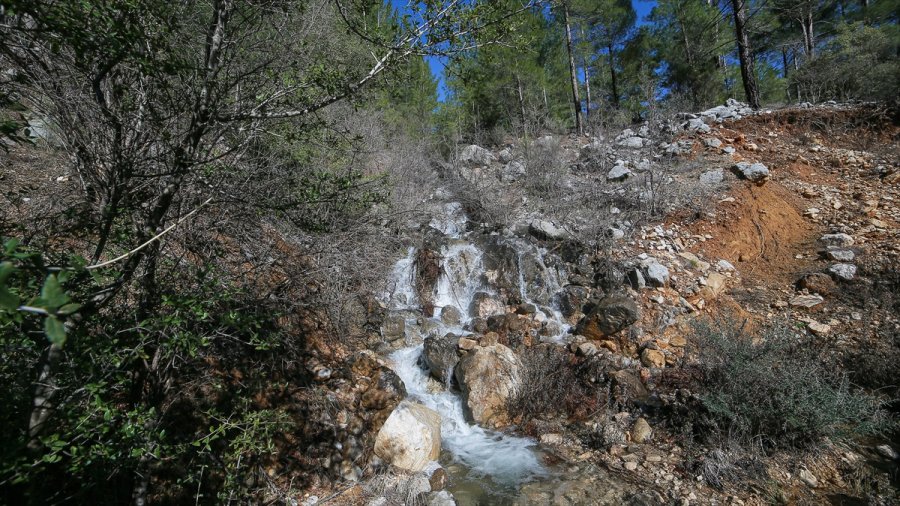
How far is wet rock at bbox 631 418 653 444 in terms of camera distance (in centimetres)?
447

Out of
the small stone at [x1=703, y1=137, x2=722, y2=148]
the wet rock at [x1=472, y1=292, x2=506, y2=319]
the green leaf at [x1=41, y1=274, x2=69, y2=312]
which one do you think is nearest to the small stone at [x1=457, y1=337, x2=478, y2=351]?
the wet rock at [x1=472, y1=292, x2=506, y2=319]

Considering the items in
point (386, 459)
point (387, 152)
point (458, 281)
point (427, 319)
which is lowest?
point (386, 459)

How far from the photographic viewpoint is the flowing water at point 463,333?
4219mm

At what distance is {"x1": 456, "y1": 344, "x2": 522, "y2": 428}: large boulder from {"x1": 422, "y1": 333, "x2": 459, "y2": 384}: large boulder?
25 cm

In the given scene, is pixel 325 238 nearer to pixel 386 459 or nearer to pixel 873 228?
pixel 386 459

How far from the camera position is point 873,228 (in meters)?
6.97

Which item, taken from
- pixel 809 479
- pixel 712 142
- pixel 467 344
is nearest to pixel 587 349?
pixel 467 344

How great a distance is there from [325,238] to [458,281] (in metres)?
3.54

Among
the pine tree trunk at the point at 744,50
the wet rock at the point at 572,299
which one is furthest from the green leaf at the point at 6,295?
the pine tree trunk at the point at 744,50

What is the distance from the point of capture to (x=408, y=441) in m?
4.32

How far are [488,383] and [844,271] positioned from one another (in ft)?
19.5

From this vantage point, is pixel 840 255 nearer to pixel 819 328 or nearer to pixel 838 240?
pixel 838 240

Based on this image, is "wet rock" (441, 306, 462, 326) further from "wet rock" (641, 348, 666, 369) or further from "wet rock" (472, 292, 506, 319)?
"wet rock" (641, 348, 666, 369)

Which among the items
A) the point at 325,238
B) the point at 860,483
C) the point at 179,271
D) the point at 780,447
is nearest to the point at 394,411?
the point at 325,238
